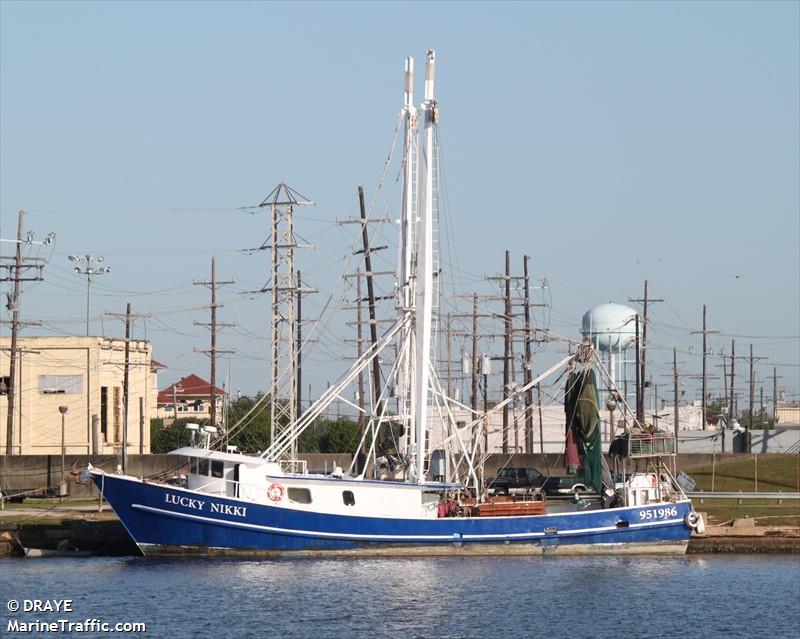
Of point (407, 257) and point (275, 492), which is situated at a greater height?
point (407, 257)

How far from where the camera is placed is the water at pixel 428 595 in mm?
38875

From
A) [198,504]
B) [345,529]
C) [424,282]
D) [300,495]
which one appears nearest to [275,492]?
[300,495]

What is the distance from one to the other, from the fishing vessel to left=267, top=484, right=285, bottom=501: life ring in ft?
0.15

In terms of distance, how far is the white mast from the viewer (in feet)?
176

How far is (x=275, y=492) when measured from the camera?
51719mm

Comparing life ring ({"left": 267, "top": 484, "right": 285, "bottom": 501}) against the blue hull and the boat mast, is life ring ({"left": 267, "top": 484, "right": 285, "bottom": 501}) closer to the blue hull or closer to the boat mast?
the blue hull

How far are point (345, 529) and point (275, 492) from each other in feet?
9.32

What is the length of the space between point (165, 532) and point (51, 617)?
41.4 feet

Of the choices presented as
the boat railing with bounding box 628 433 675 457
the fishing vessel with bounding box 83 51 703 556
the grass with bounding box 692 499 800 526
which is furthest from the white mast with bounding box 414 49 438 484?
the grass with bounding box 692 499 800 526

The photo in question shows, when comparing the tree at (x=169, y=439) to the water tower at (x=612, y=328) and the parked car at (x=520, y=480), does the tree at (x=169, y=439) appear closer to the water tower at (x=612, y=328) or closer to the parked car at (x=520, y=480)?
the water tower at (x=612, y=328)

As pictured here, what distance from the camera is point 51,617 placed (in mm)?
38875

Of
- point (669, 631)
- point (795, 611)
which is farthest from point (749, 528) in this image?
point (669, 631)

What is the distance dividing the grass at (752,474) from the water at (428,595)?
20.2 metres

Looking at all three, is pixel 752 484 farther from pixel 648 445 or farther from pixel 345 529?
pixel 345 529
